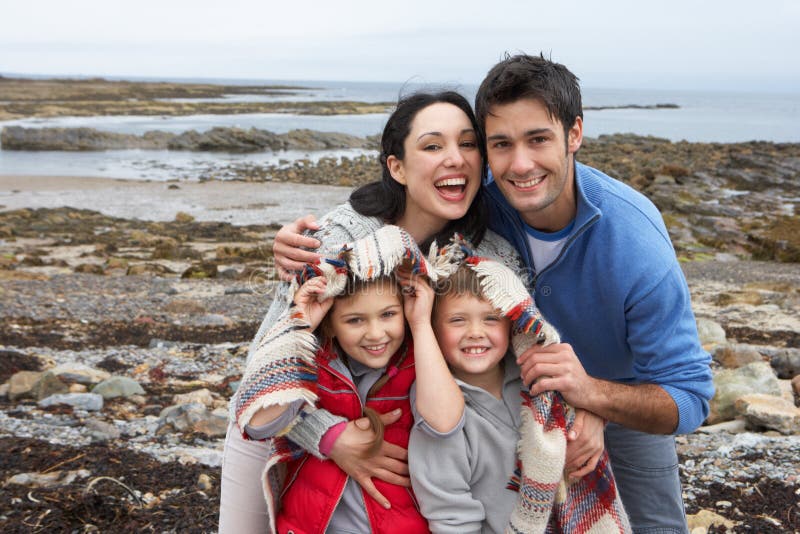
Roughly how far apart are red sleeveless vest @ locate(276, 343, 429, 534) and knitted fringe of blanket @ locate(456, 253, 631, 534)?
0.46m

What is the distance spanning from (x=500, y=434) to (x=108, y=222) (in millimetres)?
19566

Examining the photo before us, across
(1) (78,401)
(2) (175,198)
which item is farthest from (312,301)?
(2) (175,198)

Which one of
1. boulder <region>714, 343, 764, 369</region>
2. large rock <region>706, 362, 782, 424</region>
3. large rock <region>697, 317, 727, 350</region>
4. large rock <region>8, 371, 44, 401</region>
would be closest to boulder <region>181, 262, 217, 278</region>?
large rock <region>8, 371, 44, 401</region>

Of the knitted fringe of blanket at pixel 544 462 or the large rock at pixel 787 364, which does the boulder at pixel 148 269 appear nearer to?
the large rock at pixel 787 364

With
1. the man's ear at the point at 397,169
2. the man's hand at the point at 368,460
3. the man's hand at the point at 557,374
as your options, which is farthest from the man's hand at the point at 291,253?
the man's hand at the point at 557,374

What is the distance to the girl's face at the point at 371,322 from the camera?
Answer: 3.19 metres

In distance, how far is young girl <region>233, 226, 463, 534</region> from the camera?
9.96ft

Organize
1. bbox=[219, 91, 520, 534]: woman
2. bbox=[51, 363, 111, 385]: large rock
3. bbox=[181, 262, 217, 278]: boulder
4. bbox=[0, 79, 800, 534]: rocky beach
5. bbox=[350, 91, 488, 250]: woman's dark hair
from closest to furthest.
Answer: bbox=[219, 91, 520, 534]: woman < bbox=[350, 91, 488, 250]: woman's dark hair < bbox=[0, 79, 800, 534]: rocky beach < bbox=[51, 363, 111, 385]: large rock < bbox=[181, 262, 217, 278]: boulder

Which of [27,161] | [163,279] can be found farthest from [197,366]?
[27,161]

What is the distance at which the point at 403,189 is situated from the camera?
3891 mm

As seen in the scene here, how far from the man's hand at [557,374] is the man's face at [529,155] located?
765 mm

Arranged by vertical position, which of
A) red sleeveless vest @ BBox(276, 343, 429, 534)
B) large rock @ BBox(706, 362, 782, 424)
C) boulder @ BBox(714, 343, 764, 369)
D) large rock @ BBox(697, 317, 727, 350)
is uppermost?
red sleeveless vest @ BBox(276, 343, 429, 534)

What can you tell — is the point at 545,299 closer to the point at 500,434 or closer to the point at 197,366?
the point at 500,434

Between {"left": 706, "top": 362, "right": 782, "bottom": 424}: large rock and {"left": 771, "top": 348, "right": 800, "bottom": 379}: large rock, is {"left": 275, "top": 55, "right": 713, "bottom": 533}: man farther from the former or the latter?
{"left": 771, "top": 348, "right": 800, "bottom": 379}: large rock
